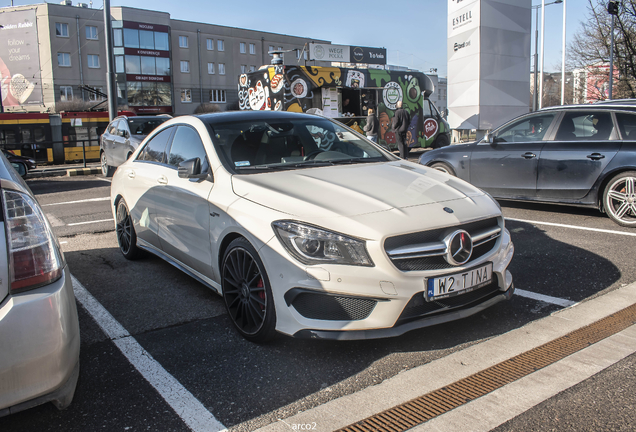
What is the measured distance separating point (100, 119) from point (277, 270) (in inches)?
949

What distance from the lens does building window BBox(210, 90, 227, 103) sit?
60472mm

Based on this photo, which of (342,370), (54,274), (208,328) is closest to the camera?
(54,274)

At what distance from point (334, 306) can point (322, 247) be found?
0.33 m

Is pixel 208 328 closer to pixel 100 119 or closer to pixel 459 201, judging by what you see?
pixel 459 201

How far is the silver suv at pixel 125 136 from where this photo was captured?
42.2ft

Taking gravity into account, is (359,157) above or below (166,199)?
above

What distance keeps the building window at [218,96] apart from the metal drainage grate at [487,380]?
60394 millimetres

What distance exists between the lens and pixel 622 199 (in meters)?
6.40

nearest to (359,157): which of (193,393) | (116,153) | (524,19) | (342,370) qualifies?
(342,370)

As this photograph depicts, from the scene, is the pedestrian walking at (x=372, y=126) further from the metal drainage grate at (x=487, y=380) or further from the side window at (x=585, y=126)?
the metal drainage grate at (x=487, y=380)

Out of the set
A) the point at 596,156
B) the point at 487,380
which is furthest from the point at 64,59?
the point at 487,380

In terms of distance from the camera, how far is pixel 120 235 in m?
5.63

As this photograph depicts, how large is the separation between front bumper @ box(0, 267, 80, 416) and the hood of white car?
1349 mm

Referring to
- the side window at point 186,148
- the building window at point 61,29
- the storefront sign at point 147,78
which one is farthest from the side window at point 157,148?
the building window at point 61,29
